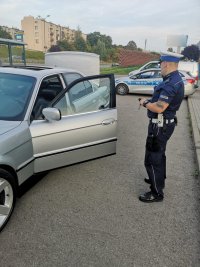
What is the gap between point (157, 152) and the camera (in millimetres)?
3195

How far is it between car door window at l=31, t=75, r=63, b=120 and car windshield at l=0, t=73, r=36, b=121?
121 millimetres

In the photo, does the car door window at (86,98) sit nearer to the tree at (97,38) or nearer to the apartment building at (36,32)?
the tree at (97,38)

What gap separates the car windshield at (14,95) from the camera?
10.00ft

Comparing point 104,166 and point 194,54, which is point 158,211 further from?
point 194,54

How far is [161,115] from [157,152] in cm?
45

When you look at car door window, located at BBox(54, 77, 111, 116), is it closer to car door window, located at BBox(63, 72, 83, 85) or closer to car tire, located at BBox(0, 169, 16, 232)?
car door window, located at BBox(63, 72, 83, 85)

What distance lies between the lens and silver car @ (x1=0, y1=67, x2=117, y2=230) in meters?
2.77

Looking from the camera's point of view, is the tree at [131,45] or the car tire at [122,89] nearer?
the car tire at [122,89]

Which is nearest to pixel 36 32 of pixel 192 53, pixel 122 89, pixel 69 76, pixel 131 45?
pixel 131 45

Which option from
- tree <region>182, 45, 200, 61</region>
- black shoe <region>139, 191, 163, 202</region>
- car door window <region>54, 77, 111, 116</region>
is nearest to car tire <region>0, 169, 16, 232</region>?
car door window <region>54, 77, 111, 116</region>

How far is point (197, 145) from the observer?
563cm

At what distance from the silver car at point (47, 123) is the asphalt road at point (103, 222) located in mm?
401

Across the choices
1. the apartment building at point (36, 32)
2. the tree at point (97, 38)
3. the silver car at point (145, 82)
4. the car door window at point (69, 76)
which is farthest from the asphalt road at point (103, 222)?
the apartment building at point (36, 32)

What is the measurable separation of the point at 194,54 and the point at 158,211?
199 feet
